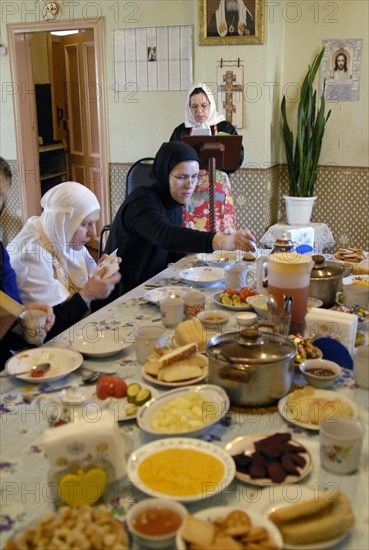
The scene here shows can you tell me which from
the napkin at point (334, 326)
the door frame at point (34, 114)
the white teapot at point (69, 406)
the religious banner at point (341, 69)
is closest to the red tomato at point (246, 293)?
the napkin at point (334, 326)

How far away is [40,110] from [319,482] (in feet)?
19.8

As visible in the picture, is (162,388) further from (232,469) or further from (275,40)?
(275,40)

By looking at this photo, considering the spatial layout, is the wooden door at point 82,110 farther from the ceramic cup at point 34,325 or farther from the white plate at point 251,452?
the white plate at point 251,452

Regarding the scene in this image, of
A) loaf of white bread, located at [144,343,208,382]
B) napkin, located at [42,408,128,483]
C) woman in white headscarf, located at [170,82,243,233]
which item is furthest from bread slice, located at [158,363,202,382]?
woman in white headscarf, located at [170,82,243,233]

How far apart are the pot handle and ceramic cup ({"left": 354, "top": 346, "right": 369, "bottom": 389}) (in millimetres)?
324

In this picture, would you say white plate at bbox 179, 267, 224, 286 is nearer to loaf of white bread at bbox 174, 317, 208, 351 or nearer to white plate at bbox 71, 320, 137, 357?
white plate at bbox 71, 320, 137, 357

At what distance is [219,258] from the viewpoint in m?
2.87

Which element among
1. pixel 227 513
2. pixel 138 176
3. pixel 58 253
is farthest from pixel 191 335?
pixel 138 176

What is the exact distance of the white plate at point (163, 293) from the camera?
224 centimetres

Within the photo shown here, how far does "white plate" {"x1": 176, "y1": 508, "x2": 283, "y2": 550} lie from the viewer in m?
0.94

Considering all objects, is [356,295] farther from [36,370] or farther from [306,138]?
[306,138]

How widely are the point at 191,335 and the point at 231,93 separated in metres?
3.34

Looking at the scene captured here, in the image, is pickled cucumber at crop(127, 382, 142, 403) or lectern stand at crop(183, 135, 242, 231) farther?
lectern stand at crop(183, 135, 242, 231)

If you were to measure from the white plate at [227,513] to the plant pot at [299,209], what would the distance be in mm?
4020
